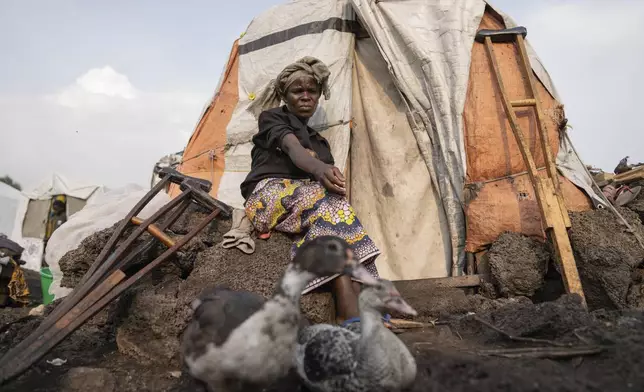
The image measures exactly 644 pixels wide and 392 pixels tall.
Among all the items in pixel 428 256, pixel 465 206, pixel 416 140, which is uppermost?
pixel 416 140

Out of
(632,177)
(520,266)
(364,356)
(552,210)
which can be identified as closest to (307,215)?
(364,356)

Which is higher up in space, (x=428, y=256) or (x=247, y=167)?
(x=247, y=167)

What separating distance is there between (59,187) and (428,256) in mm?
11512

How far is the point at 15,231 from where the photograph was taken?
10922 mm

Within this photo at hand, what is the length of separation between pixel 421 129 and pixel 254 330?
9.69 feet

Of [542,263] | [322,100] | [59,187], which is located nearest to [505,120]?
[542,263]

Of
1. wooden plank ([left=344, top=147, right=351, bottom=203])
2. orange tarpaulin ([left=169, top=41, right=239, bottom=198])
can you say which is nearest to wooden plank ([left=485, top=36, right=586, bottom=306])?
wooden plank ([left=344, top=147, right=351, bottom=203])

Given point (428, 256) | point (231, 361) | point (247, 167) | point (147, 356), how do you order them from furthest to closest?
point (247, 167), point (428, 256), point (147, 356), point (231, 361)

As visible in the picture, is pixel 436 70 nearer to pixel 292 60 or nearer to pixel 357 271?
pixel 292 60

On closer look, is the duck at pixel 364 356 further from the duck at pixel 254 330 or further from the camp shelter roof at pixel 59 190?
the camp shelter roof at pixel 59 190

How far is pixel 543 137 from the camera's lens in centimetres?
333

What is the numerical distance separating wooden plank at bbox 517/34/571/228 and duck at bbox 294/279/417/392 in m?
2.12

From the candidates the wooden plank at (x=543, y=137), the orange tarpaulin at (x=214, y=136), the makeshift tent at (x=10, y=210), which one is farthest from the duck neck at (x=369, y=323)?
the makeshift tent at (x=10, y=210)

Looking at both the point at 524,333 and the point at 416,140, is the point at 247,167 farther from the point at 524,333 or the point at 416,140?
the point at 524,333
